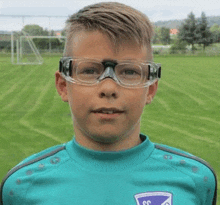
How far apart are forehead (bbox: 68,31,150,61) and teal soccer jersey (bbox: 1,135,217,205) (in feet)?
1.34

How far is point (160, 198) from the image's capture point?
1.87 m

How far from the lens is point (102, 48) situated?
68.7 inches

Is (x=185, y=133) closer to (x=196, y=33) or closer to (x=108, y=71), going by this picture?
(x=108, y=71)

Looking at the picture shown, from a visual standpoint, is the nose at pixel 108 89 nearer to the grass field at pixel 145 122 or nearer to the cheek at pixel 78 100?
the cheek at pixel 78 100

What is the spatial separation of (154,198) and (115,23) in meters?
0.76

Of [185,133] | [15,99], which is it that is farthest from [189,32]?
[185,133]

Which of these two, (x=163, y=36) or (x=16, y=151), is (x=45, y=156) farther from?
(x=163, y=36)

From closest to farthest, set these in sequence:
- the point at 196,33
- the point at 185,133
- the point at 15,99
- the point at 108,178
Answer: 1. the point at 108,178
2. the point at 185,133
3. the point at 15,99
4. the point at 196,33

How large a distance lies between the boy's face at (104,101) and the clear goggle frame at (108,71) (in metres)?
0.02

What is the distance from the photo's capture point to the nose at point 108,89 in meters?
1.71

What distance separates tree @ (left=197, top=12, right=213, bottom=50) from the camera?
199ft

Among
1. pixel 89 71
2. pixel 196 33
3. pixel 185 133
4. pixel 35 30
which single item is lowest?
pixel 185 133

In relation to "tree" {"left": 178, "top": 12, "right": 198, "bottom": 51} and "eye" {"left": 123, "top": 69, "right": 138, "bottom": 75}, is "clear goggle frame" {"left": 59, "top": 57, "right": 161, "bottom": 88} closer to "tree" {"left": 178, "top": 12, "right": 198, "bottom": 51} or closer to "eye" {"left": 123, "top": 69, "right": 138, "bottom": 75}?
"eye" {"left": 123, "top": 69, "right": 138, "bottom": 75}

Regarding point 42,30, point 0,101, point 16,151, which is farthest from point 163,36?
point 16,151
